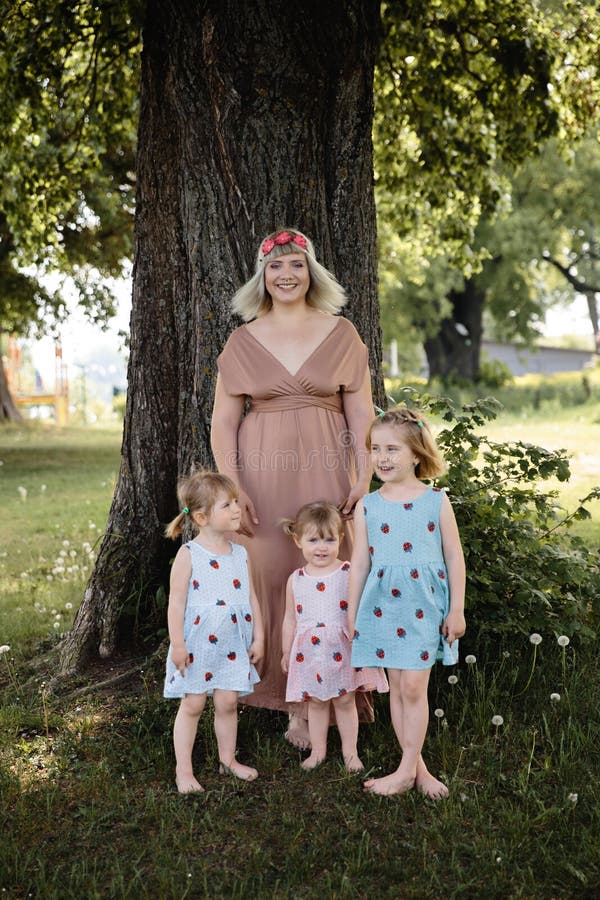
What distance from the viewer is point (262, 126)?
5008 millimetres

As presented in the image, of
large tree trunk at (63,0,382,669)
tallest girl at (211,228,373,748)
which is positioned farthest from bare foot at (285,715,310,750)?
large tree trunk at (63,0,382,669)

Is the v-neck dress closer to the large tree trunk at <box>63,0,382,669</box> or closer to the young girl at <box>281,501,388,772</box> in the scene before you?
the young girl at <box>281,501,388,772</box>

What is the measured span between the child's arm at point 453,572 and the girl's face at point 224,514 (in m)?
0.86

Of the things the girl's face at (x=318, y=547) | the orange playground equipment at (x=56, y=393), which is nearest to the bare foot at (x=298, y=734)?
the girl's face at (x=318, y=547)

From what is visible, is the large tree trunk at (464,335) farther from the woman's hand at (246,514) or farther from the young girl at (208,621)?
the young girl at (208,621)

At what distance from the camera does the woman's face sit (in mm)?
4336

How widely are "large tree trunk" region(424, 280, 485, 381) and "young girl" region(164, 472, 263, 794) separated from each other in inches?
1166

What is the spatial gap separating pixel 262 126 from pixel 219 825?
3.42 m

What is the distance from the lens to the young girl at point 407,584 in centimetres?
384

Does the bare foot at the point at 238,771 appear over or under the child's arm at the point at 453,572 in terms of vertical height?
under

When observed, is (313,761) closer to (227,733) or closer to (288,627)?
(227,733)

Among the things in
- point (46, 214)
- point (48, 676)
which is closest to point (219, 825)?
point (48, 676)

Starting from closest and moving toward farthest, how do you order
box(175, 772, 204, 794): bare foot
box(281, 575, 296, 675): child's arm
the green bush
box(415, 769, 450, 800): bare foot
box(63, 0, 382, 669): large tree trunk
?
box(415, 769, 450, 800): bare foot, box(175, 772, 204, 794): bare foot, box(281, 575, 296, 675): child's arm, the green bush, box(63, 0, 382, 669): large tree trunk

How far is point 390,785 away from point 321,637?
2.16 feet
